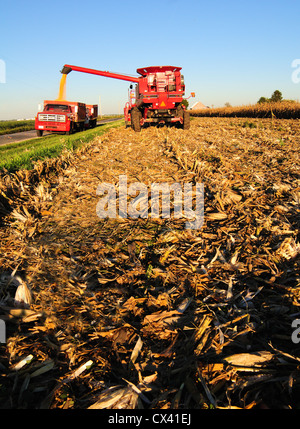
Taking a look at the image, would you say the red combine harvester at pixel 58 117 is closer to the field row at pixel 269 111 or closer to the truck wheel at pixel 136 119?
the truck wheel at pixel 136 119

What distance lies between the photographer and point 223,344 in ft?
5.34

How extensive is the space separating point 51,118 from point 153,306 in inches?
684

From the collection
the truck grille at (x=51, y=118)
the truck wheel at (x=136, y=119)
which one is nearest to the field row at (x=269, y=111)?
the truck wheel at (x=136, y=119)

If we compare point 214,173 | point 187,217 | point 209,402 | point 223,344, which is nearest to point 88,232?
point 187,217

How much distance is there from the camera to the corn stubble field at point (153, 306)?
1.42 metres

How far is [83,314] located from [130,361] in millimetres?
530

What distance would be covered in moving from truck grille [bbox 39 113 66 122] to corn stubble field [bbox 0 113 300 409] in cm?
1460

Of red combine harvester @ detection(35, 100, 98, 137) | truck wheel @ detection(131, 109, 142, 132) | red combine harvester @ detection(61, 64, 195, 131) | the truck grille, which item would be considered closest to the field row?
red combine harvester @ detection(61, 64, 195, 131)

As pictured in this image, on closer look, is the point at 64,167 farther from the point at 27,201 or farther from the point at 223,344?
the point at 223,344

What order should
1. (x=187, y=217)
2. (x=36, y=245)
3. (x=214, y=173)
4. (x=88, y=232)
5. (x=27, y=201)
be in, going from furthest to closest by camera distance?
(x=214, y=173) < (x=27, y=201) < (x=187, y=217) < (x=88, y=232) < (x=36, y=245)

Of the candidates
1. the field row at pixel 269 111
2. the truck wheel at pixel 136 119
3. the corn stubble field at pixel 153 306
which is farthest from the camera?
the field row at pixel 269 111

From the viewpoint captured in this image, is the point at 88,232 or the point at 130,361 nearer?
the point at 130,361

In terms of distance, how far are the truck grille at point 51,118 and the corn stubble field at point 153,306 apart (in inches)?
575

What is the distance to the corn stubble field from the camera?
142 centimetres
